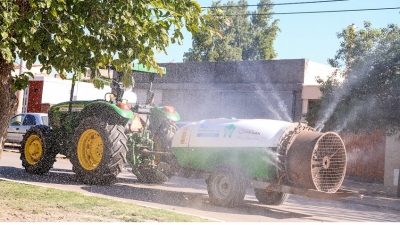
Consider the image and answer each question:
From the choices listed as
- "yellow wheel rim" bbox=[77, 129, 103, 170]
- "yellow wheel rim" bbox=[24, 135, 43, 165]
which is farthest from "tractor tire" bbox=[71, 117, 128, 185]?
"yellow wheel rim" bbox=[24, 135, 43, 165]

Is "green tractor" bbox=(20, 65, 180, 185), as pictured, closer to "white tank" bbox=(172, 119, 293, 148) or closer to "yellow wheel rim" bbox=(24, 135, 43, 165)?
"yellow wheel rim" bbox=(24, 135, 43, 165)

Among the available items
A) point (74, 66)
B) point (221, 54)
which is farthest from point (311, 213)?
point (221, 54)

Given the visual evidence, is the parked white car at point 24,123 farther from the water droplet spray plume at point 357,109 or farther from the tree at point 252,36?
the tree at point 252,36

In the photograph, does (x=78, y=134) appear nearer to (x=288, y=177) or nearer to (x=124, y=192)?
(x=124, y=192)

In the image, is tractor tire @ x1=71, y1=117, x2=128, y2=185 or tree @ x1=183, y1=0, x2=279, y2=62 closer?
tractor tire @ x1=71, y1=117, x2=128, y2=185

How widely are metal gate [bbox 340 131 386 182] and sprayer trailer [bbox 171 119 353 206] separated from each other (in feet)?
42.9

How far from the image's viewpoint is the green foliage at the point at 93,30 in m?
7.69

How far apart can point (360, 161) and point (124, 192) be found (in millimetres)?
14123

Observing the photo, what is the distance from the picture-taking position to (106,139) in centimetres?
1216

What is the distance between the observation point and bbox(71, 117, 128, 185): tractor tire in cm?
1212

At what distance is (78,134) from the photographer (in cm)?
1285

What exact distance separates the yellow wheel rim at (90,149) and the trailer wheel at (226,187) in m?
3.27

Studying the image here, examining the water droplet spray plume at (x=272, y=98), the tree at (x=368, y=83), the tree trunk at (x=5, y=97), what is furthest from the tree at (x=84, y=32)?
the water droplet spray plume at (x=272, y=98)

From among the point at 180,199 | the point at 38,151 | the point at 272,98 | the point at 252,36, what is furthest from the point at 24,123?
the point at 252,36
